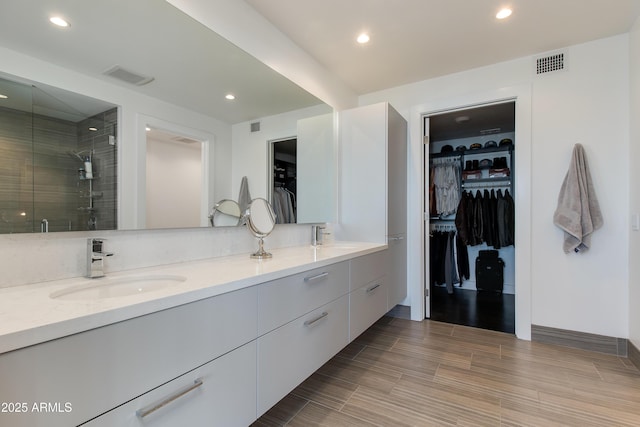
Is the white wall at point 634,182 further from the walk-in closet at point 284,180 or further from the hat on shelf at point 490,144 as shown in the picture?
the walk-in closet at point 284,180

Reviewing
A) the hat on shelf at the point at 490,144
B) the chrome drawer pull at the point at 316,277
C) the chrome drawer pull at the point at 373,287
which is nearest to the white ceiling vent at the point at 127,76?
the chrome drawer pull at the point at 316,277

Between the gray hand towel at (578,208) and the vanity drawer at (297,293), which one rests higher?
the gray hand towel at (578,208)

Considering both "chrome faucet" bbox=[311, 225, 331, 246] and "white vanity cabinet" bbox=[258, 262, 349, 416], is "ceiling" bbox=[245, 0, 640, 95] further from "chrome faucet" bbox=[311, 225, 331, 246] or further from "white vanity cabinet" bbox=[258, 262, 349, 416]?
"white vanity cabinet" bbox=[258, 262, 349, 416]

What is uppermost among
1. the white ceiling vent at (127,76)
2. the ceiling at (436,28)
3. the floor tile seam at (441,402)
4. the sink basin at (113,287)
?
the ceiling at (436,28)

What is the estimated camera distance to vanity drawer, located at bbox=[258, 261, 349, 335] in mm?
1262

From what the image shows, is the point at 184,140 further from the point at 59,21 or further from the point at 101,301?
the point at 101,301

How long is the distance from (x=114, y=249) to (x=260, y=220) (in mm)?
858

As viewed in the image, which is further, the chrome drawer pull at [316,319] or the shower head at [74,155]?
the chrome drawer pull at [316,319]

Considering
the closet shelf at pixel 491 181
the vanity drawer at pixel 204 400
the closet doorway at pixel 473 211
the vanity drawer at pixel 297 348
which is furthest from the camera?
the closet shelf at pixel 491 181

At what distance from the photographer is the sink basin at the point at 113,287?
41.6 inches

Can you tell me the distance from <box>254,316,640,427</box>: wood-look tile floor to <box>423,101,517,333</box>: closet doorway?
140 cm

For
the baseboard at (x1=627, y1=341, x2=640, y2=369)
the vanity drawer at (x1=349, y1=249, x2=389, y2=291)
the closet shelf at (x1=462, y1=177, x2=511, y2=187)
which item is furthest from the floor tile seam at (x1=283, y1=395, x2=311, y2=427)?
the closet shelf at (x1=462, y1=177, x2=511, y2=187)

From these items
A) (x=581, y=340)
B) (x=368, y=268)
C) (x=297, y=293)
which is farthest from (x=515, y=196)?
(x=297, y=293)

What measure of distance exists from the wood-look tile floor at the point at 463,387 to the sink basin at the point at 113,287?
893mm
